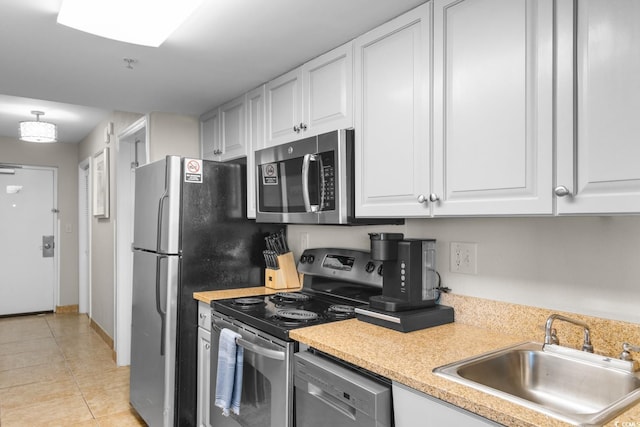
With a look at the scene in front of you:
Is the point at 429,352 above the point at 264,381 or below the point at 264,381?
above

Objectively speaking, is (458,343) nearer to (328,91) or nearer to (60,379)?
(328,91)

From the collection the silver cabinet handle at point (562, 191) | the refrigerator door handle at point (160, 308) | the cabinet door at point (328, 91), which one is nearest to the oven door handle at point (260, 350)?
the refrigerator door handle at point (160, 308)

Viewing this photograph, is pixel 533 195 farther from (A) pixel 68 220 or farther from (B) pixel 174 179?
(A) pixel 68 220

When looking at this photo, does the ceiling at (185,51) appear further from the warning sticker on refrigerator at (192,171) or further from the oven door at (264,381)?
the oven door at (264,381)

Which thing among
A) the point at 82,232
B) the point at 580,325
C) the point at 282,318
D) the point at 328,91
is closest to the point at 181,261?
the point at 282,318

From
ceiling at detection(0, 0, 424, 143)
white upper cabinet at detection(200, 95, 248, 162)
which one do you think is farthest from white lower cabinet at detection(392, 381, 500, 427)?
white upper cabinet at detection(200, 95, 248, 162)

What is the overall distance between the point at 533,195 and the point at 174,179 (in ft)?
6.21

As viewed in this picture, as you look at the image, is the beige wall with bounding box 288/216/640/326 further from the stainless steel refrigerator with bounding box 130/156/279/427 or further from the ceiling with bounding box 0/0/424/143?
the stainless steel refrigerator with bounding box 130/156/279/427

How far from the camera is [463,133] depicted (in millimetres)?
1456

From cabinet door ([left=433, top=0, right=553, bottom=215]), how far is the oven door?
2.75ft

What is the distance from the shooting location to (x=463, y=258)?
1.81 metres

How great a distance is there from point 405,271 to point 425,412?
0.67 metres

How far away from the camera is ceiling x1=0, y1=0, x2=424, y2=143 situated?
1.70m

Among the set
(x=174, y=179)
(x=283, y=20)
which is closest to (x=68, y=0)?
(x=283, y=20)
